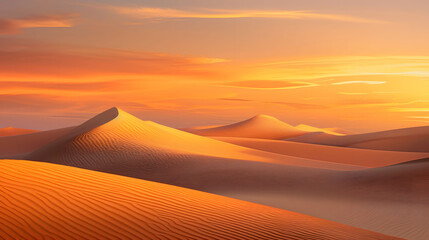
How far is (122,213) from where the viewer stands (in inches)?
306

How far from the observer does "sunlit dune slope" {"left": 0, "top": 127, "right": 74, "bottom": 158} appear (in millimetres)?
56188

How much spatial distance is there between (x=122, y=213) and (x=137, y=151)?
1970cm

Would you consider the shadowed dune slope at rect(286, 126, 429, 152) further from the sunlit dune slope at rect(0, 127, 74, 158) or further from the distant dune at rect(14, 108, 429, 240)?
the sunlit dune slope at rect(0, 127, 74, 158)

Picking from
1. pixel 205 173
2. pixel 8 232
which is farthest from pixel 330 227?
pixel 205 173

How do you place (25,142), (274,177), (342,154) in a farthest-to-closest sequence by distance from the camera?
(25,142)
(342,154)
(274,177)

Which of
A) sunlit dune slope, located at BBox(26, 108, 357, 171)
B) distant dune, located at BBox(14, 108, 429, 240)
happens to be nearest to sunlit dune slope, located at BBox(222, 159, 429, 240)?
distant dune, located at BBox(14, 108, 429, 240)

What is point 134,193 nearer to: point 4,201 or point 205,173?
point 4,201

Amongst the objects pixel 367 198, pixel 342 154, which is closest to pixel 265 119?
pixel 342 154

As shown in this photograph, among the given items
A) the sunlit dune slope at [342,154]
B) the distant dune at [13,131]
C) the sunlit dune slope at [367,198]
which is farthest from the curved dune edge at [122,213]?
the distant dune at [13,131]

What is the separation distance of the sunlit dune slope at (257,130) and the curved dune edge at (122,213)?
3666 inches

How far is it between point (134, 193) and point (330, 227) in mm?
4109

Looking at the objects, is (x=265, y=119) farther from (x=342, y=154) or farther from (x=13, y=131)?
(x=342, y=154)

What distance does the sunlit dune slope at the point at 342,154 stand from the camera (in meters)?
41.0

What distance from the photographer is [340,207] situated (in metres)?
15.8
